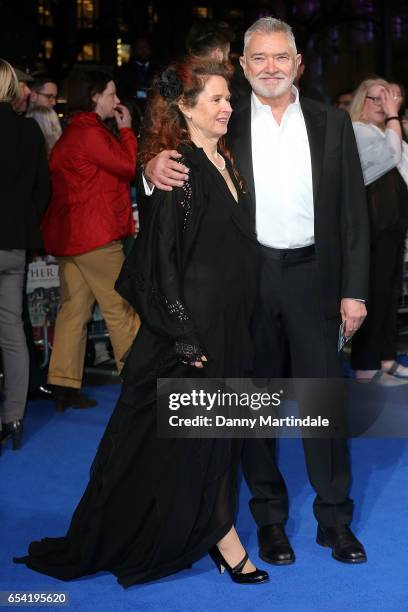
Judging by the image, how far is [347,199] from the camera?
12.1 feet

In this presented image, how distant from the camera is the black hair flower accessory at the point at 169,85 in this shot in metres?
3.40

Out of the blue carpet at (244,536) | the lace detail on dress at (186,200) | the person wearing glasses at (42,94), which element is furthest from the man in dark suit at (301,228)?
the person wearing glasses at (42,94)

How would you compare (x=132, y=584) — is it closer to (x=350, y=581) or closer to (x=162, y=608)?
(x=162, y=608)

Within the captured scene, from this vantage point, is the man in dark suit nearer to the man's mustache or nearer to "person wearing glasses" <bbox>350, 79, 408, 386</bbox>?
the man's mustache

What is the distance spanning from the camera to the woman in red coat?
19.6 feet

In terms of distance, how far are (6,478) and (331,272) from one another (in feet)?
6.88

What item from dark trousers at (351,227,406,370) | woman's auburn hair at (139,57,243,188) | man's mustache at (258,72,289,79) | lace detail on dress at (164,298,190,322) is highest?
man's mustache at (258,72,289,79)

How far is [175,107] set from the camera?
3445 millimetres

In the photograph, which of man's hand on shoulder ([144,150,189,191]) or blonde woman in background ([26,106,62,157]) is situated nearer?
man's hand on shoulder ([144,150,189,191])

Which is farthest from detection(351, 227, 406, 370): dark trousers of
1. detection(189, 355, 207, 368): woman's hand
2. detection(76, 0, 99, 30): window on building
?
detection(76, 0, 99, 30): window on building

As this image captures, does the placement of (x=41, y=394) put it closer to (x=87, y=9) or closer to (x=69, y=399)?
(x=69, y=399)

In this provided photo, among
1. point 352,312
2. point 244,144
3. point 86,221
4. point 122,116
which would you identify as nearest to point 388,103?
point 122,116

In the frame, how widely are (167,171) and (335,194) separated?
703mm

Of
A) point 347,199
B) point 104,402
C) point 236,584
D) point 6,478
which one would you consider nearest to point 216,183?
point 347,199
